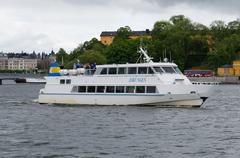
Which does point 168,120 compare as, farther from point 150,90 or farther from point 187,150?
point 187,150

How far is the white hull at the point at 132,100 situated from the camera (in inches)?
2217

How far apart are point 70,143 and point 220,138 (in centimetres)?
946

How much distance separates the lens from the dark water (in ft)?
111

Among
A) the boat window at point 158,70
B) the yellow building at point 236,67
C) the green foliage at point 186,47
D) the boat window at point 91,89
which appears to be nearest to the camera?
the boat window at point 158,70

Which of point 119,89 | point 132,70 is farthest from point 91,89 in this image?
point 132,70

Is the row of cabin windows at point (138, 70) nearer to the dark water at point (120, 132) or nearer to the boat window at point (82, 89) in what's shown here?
the boat window at point (82, 89)

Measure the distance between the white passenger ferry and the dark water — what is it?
111 centimetres

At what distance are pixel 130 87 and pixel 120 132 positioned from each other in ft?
54.4

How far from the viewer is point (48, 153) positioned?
3319 cm

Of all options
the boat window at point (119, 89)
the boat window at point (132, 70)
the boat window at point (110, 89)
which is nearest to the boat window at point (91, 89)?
the boat window at point (110, 89)

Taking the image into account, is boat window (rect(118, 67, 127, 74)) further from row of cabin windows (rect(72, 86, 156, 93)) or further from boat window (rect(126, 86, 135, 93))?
boat window (rect(126, 86, 135, 93))

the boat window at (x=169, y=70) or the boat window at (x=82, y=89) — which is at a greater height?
the boat window at (x=169, y=70)

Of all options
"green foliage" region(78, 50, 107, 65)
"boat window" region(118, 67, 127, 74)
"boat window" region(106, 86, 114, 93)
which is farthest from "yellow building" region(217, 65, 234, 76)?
"boat window" region(118, 67, 127, 74)

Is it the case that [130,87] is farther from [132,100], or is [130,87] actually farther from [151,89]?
[151,89]
